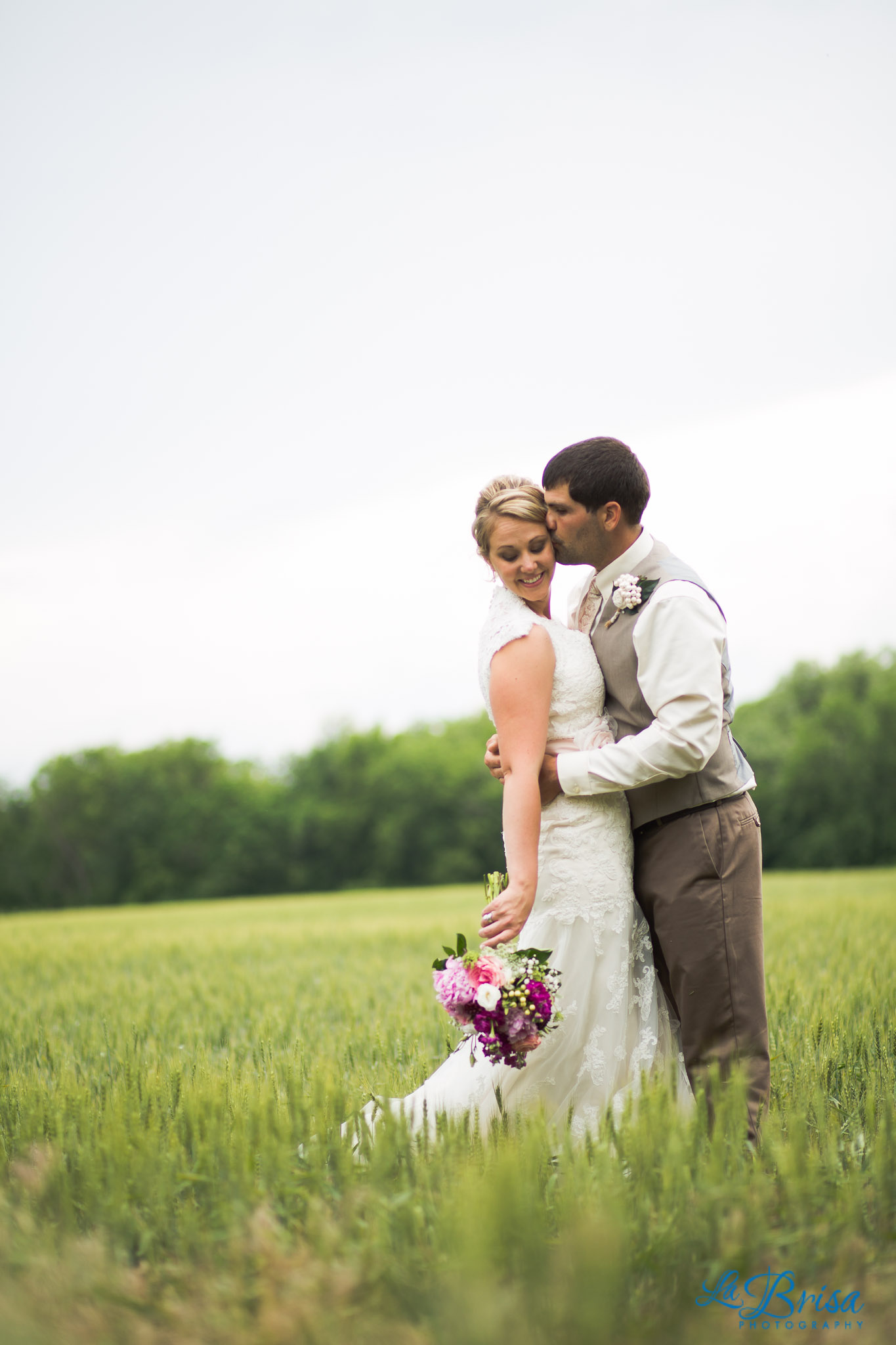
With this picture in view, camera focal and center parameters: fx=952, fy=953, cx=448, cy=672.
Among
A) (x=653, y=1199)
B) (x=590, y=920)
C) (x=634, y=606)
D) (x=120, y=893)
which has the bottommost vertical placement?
(x=120, y=893)

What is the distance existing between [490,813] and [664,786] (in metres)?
63.0

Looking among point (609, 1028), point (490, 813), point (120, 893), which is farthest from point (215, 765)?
point (609, 1028)

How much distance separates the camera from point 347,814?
6794 cm

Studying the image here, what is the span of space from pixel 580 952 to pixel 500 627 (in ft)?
4.40

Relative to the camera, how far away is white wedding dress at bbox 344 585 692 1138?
3.79 meters

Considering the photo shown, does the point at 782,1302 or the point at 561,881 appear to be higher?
the point at 561,881

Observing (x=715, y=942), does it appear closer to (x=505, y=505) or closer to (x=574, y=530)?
(x=574, y=530)

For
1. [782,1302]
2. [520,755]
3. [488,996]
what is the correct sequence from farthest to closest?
[520,755] < [488,996] < [782,1302]

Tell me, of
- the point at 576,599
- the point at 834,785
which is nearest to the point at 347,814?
the point at 834,785

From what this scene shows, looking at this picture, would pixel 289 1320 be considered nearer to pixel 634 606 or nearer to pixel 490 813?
pixel 634 606

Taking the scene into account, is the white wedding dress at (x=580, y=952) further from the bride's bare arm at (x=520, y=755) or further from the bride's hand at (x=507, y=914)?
the bride's hand at (x=507, y=914)

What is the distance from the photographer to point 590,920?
3812 millimetres

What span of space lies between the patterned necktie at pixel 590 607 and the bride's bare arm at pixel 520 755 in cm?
44

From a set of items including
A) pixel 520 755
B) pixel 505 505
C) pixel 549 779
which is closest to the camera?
pixel 520 755
